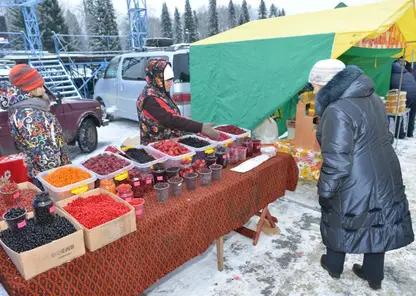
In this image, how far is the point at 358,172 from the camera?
6.82 ft

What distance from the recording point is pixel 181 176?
2439mm

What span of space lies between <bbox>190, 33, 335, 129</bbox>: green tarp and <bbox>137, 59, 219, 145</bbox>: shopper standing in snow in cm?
167

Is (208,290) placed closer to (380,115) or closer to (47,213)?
(47,213)

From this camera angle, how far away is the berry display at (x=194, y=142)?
283cm

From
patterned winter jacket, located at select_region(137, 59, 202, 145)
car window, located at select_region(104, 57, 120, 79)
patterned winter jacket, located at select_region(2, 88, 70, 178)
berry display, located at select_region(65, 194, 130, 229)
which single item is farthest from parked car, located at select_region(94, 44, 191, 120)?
berry display, located at select_region(65, 194, 130, 229)

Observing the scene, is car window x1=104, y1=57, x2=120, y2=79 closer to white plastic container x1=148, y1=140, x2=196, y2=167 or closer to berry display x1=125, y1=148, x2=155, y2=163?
berry display x1=125, y1=148, x2=155, y2=163

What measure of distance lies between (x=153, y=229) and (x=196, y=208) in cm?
39

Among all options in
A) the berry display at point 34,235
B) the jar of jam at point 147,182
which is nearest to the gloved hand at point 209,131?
the jar of jam at point 147,182

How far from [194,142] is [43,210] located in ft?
5.12

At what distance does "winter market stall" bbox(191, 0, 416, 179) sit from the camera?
363 centimetres

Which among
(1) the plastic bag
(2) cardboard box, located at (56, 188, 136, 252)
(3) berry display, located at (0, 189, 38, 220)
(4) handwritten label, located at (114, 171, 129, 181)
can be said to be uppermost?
(4) handwritten label, located at (114, 171, 129, 181)

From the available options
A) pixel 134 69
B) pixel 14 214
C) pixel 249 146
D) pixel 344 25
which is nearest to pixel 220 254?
pixel 249 146

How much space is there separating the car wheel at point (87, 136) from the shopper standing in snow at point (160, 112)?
357cm

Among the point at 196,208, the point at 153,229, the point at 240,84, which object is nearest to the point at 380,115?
the point at 196,208
